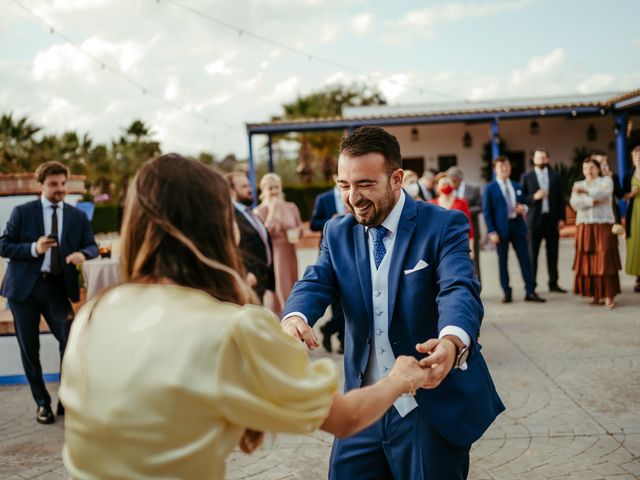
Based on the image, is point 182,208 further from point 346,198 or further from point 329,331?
point 329,331

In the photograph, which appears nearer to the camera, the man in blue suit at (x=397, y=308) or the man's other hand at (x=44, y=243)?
the man in blue suit at (x=397, y=308)

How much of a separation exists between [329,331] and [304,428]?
17.6ft

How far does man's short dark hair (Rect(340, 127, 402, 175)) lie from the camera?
2443 millimetres

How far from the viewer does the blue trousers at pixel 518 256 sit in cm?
909

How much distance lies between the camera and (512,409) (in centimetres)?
492

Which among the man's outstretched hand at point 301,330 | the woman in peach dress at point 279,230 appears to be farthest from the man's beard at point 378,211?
the woman in peach dress at point 279,230

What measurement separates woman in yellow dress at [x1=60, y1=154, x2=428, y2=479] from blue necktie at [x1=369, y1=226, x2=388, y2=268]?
1.00 m

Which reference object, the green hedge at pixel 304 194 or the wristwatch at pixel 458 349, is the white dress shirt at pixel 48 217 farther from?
the green hedge at pixel 304 194

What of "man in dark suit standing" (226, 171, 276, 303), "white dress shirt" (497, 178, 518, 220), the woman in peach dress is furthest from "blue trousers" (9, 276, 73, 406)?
"white dress shirt" (497, 178, 518, 220)

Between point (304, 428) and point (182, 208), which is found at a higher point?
point (182, 208)

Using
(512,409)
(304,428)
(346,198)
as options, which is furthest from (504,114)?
(304,428)

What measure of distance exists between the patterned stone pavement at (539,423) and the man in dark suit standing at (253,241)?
1.09 metres

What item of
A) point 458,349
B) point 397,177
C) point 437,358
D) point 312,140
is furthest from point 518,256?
point 312,140

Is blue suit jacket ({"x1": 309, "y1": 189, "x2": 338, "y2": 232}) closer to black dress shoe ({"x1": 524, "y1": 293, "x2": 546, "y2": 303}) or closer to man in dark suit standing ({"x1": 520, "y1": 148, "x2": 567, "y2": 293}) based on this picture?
black dress shoe ({"x1": 524, "y1": 293, "x2": 546, "y2": 303})
